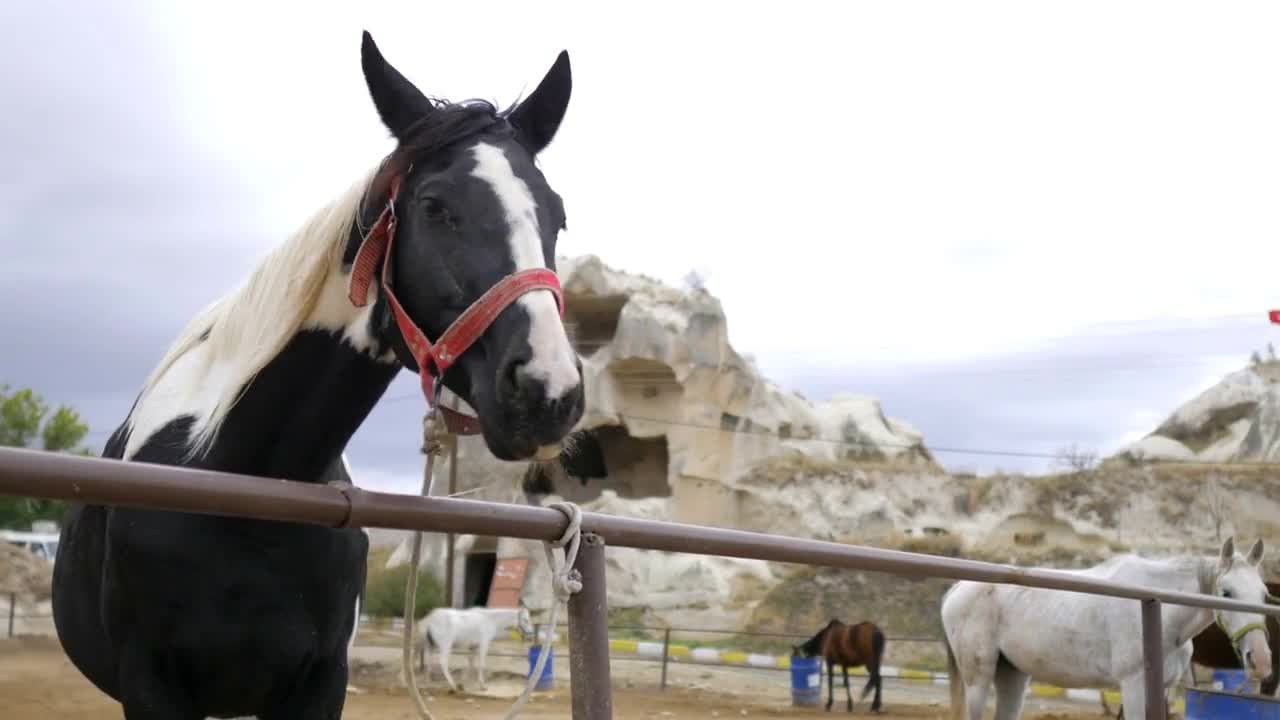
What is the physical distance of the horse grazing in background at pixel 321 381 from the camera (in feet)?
5.83

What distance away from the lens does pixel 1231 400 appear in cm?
3509

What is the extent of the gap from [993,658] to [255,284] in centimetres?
671

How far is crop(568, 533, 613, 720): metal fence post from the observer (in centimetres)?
161

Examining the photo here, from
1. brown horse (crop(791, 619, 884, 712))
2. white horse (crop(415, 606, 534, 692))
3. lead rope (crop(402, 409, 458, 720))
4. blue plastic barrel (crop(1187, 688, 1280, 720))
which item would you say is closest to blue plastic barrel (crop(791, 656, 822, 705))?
brown horse (crop(791, 619, 884, 712))

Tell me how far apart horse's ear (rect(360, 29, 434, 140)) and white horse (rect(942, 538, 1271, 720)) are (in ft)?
19.1

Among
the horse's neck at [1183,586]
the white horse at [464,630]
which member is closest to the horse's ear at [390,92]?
the horse's neck at [1183,586]

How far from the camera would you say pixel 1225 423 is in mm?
35281

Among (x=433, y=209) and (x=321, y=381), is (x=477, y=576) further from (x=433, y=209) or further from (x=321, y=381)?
(x=433, y=209)

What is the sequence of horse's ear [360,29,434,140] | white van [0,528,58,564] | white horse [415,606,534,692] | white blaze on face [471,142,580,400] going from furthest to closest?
white van [0,528,58,564] < white horse [415,606,534,692] < horse's ear [360,29,434,140] < white blaze on face [471,142,580,400]

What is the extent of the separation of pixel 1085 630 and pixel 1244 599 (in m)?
1.04

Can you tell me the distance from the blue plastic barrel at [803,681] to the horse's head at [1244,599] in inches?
246

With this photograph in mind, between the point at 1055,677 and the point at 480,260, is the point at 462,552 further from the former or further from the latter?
the point at 480,260

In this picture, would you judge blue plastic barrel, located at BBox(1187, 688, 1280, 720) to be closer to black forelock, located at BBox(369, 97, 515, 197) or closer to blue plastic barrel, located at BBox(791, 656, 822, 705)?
black forelock, located at BBox(369, 97, 515, 197)

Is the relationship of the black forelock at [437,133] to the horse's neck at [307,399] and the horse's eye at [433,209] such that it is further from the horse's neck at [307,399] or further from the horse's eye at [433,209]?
the horse's neck at [307,399]
